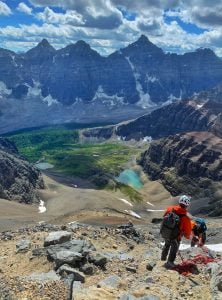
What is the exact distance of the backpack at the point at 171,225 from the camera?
28719mm

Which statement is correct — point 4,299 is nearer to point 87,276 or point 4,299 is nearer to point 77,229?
point 87,276

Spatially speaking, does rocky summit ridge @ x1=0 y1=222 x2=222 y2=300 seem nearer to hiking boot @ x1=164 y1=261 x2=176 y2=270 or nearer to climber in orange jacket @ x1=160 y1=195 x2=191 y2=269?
hiking boot @ x1=164 y1=261 x2=176 y2=270

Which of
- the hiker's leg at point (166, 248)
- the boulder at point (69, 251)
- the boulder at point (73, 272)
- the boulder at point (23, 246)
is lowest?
the boulder at point (23, 246)

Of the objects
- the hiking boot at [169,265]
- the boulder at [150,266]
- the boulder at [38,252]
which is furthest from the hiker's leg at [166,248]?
the boulder at [38,252]

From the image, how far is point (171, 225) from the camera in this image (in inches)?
1137

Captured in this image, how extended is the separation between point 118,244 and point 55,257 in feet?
40.5

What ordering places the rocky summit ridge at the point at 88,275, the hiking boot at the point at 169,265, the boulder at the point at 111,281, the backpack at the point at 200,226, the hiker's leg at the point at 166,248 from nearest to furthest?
the rocky summit ridge at the point at 88,275 < the boulder at the point at 111,281 < the hiking boot at the point at 169,265 < the hiker's leg at the point at 166,248 < the backpack at the point at 200,226

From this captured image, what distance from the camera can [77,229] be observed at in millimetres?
44969

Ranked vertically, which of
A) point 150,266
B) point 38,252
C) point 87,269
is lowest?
point 38,252

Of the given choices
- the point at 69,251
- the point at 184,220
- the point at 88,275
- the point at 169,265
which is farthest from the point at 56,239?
the point at 184,220

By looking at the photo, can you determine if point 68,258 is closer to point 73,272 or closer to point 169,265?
point 73,272

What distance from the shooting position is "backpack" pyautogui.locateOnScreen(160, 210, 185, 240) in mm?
28719

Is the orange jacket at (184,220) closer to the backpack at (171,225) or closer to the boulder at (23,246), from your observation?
the backpack at (171,225)

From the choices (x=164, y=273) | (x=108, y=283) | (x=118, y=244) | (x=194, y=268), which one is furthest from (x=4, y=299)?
(x=118, y=244)
